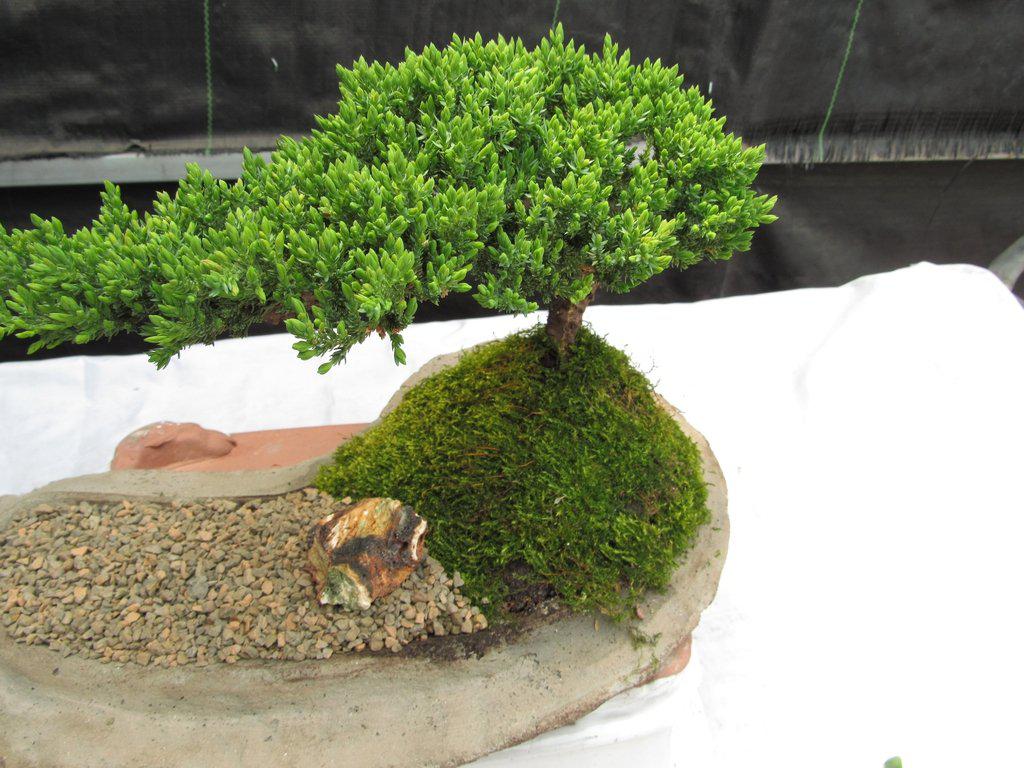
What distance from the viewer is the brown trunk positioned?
5.91ft

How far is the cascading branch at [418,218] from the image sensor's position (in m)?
1.25

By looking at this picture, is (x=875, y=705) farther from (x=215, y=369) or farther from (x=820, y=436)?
(x=215, y=369)

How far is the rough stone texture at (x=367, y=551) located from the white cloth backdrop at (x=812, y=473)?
49 cm

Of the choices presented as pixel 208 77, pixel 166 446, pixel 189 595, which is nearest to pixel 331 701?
pixel 189 595

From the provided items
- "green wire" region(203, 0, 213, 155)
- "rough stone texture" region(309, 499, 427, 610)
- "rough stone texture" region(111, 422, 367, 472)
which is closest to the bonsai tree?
"rough stone texture" region(309, 499, 427, 610)

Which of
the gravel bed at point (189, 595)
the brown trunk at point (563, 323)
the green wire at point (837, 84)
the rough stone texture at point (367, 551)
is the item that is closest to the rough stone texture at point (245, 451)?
the gravel bed at point (189, 595)

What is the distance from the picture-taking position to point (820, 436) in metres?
2.84

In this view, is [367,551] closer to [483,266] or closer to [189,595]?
[189,595]

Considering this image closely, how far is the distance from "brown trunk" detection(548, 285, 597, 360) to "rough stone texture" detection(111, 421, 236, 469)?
44.1 inches

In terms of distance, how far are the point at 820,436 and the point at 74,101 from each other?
10.2ft

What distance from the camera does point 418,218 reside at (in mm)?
1300

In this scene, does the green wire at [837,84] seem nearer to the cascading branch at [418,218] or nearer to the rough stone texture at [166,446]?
the cascading branch at [418,218]

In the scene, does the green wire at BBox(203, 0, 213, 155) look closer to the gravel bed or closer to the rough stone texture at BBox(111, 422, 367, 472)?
the rough stone texture at BBox(111, 422, 367, 472)

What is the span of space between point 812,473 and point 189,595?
2074 millimetres
